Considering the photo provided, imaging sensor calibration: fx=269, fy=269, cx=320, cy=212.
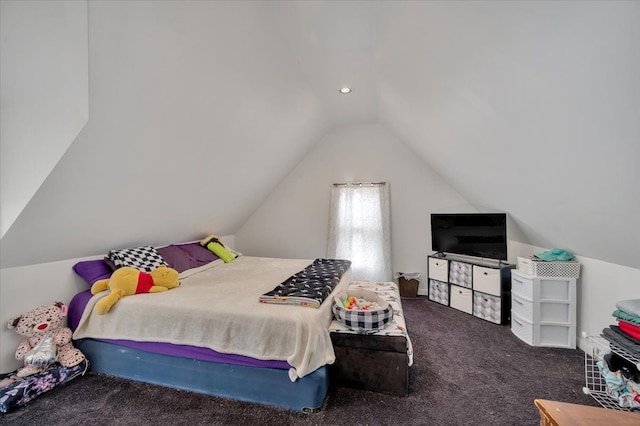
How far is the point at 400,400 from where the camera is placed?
5.90ft

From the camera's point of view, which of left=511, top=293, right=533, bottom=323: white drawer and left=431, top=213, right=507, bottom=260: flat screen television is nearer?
left=511, top=293, right=533, bottom=323: white drawer

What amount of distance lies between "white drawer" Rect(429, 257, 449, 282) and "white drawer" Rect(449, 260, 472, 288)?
0.18ft

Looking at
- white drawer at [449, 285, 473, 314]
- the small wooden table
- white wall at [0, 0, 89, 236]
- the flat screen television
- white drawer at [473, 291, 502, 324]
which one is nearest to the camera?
the small wooden table

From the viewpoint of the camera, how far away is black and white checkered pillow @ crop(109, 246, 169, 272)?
8.35ft

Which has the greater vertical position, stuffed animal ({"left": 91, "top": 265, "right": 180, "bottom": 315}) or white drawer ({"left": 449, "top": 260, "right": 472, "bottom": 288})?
stuffed animal ({"left": 91, "top": 265, "right": 180, "bottom": 315})

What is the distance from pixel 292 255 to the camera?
4664mm

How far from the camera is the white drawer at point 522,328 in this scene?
2.55 meters

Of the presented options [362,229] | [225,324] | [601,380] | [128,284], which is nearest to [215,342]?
[225,324]

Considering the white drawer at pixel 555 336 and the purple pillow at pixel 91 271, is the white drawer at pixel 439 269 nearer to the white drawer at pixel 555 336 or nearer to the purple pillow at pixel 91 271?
the white drawer at pixel 555 336

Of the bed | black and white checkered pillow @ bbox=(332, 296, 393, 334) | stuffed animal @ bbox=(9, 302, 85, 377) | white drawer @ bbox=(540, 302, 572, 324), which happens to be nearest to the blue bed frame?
the bed

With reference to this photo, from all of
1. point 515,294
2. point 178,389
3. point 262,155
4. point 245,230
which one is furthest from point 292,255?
point 515,294

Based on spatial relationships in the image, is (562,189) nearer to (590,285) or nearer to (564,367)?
(590,285)

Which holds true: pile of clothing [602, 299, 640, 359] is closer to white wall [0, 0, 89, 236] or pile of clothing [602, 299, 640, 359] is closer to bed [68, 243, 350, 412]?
bed [68, 243, 350, 412]

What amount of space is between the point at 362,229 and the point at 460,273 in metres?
1.49
